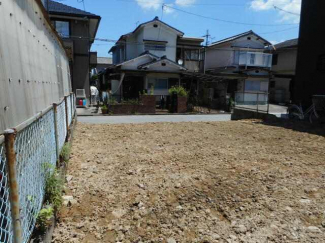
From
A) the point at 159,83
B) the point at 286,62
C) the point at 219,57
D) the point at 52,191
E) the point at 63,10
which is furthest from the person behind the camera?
the point at 286,62

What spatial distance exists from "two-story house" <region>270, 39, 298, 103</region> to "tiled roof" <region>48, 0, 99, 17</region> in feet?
57.6

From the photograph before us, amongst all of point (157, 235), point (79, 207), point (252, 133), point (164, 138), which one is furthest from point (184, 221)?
point (252, 133)

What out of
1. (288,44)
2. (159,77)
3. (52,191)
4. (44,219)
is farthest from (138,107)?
(288,44)

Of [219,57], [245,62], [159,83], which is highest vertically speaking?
[219,57]

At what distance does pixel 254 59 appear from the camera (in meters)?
21.0

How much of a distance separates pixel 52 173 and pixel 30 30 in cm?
146

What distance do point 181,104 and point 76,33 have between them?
7.74m

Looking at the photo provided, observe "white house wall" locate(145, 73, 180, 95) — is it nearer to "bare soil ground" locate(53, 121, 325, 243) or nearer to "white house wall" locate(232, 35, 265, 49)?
"white house wall" locate(232, 35, 265, 49)

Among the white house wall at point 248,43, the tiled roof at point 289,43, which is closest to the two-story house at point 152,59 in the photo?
the white house wall at point 248,43

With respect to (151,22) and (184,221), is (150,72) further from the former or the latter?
(184,221)

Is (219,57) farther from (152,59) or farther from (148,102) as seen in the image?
(148,102)

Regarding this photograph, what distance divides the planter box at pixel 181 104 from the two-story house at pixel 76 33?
6.08 metres

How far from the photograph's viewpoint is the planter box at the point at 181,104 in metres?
13.3

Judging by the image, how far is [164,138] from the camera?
614cm
